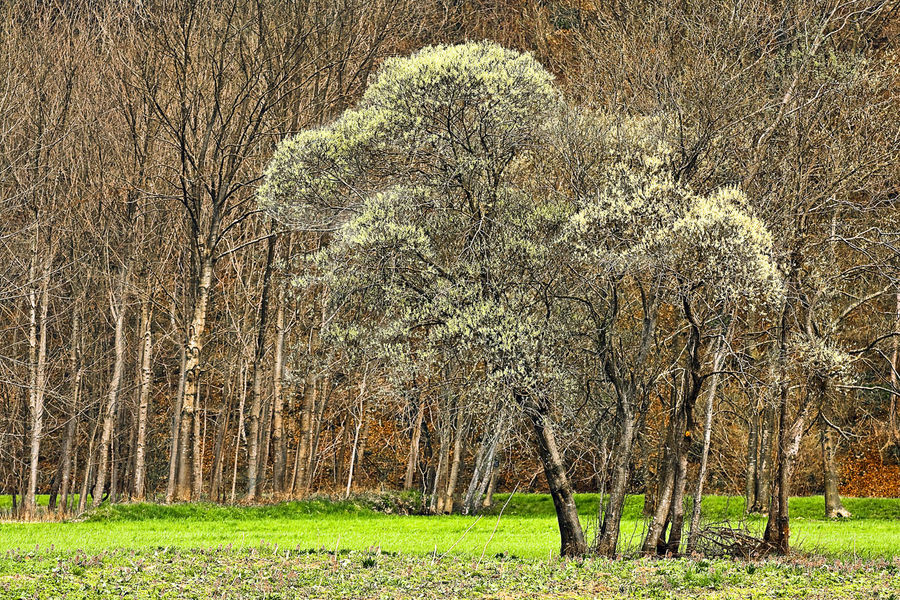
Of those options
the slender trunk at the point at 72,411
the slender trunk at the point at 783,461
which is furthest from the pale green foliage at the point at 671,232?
the slender trunk at the point at 72,411

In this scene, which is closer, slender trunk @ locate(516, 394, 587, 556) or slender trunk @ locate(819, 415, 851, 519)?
slender trunk @ locate(516, 394, 587, 556)

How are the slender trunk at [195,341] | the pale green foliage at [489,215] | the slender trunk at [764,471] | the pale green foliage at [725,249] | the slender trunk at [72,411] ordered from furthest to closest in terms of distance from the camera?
the slender trunk at [764,471], the slender trunk at [72,411], the slender trunk at [195,341], the pale green foliage at [489,215], the pale green foliage at [725,249]

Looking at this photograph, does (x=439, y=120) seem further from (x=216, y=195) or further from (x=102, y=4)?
(x=102, y=4)

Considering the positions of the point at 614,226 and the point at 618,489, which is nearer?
the point at 614,226

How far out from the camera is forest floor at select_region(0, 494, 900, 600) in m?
9.35

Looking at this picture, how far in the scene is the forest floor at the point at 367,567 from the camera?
30.7ft

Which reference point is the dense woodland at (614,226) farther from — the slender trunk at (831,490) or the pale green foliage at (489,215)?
the slender trunk at (831,490)

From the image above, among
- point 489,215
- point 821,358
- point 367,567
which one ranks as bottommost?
point 367,567

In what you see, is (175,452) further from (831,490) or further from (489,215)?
(831,490)

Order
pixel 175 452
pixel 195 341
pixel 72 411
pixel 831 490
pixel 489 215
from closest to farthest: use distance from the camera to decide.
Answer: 1. pixel 489 215
2. pixel 195 341
3. pixel 175 452
4. pixel 72 411
5. pixel 831 490

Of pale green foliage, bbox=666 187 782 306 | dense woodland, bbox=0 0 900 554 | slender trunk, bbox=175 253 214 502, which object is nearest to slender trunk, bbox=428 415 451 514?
slender trunk, bbox=175 253 214 502

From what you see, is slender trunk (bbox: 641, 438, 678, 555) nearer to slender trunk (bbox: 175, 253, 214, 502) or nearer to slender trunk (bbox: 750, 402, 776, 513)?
slender trunk (bbox: 750, 402, 776, 513)

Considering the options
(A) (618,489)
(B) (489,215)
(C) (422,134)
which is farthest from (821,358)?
(C) (422,134)

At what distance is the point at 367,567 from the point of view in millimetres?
11766
